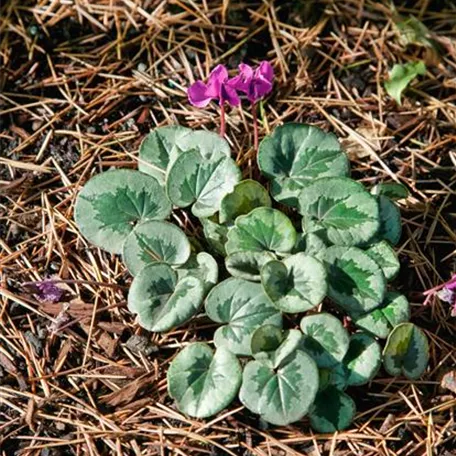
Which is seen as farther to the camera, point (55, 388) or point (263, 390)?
point (55, 388)

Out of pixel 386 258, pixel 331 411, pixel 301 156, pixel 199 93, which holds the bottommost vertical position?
pixel 331 411

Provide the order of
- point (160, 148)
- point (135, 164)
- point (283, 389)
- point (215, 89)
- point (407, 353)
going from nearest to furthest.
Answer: point (283, 389) → point (407, 353) → point (215, 89) → point (160, 148) → point (135, 164)

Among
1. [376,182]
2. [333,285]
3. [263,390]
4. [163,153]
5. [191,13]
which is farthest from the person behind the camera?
[191,13]

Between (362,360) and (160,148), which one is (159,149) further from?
(362,360)

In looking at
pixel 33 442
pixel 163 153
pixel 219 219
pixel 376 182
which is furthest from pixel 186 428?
pixel 376 182

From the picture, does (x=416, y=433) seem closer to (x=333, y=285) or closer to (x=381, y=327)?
(x=381, y=327)

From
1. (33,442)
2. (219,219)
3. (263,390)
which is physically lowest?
(33,442)

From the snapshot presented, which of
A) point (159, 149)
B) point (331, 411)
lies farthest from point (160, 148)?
point (331, 411)
